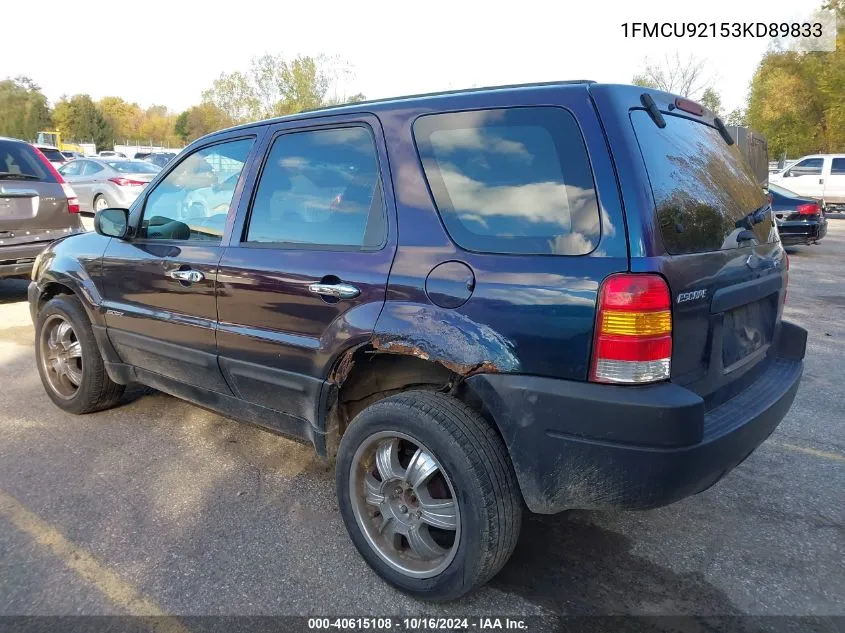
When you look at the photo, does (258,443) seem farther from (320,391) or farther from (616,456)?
(616,456)

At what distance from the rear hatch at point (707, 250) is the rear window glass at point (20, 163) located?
7132 mm

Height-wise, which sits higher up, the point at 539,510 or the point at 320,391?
the point at 320,391

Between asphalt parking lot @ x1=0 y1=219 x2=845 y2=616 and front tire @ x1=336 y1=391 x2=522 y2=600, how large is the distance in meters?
0.15

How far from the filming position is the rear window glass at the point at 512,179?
83.5 inches

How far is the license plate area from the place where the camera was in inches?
94.5

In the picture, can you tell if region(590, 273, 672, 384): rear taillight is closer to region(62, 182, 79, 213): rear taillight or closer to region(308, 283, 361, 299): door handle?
region(308, 283, 361, 299): door handle

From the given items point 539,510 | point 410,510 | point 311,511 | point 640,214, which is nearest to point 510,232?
point 640,214

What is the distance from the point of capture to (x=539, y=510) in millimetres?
2234

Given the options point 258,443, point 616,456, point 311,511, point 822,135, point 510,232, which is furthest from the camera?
point 822,135

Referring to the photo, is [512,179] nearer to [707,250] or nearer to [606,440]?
[707,250]

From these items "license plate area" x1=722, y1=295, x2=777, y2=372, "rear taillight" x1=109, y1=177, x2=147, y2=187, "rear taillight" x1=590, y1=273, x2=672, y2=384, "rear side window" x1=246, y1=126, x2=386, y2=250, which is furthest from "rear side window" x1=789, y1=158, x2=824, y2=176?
"rear taillight" x1=590, y1=273, x2=672, y2=384

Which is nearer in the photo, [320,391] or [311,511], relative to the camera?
[320,391]

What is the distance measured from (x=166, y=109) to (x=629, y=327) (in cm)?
11441

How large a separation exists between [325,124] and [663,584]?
2.40 m
